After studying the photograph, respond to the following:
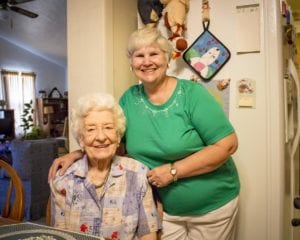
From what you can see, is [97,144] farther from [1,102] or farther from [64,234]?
[1,102]

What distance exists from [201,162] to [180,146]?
102mm

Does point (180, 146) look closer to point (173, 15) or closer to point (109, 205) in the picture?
point (109, 205)

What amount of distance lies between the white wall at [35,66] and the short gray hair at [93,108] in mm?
7931

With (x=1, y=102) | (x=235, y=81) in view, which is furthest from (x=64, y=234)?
(x=1, y=102)

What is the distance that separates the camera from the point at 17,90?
332 inches

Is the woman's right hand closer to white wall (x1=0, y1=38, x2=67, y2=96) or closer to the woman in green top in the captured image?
the woman in green top

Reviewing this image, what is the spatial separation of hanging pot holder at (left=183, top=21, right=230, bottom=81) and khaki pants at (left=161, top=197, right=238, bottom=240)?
0.58 meters

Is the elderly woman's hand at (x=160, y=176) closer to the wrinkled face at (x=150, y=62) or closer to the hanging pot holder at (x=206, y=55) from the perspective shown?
the wrinkled face at (x=150, y=62)

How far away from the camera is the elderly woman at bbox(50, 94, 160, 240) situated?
118cm

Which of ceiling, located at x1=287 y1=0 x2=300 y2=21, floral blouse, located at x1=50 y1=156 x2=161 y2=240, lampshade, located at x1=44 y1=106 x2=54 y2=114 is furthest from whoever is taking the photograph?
lampshade, located at x1=44 y1=106 x2=54 y2=114

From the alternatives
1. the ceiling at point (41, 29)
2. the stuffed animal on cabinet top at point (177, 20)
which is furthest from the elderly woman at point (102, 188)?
the ceiling at point (41, 29)

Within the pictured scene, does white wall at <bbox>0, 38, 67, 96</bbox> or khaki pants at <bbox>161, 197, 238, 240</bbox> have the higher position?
white wall at <bbox>0, 38, 67, 96</bbox>

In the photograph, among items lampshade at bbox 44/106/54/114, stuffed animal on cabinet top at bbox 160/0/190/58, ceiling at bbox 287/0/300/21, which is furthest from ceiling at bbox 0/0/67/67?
stuffed animal on cabinet top at bbox 160/0/190/58

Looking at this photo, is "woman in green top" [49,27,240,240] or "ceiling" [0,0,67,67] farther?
"ceiling" [0,0,67,67]
